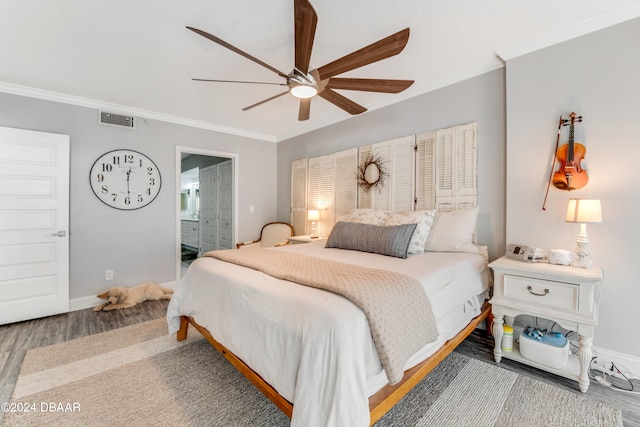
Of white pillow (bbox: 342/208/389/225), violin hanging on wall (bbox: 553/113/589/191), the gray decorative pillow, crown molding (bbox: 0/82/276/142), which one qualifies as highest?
crown molding (bbox: 0/82/276/142)

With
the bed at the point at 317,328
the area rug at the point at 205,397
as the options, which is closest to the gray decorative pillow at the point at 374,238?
the bed at the point at 317,328

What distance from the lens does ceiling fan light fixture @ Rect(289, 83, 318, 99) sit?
2.00m

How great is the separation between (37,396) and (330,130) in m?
3.95

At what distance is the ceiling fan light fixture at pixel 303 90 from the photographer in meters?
2.00

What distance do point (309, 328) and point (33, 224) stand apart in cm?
361

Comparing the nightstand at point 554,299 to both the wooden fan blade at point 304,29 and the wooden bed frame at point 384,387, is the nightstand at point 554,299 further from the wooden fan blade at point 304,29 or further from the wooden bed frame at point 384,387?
the wooden fan blade at point 304,29

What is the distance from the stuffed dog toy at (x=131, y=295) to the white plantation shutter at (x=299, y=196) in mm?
2153

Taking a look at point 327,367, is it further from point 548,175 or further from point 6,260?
point 6,260

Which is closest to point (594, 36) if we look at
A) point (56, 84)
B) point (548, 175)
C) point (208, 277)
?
point (548, 175)

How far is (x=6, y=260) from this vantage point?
9.32 ft

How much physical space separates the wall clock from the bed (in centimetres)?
207

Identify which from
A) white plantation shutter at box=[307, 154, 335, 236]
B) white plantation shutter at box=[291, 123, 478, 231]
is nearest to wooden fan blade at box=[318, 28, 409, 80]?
white plantation shutter at box=[291, 123, 478, 231]

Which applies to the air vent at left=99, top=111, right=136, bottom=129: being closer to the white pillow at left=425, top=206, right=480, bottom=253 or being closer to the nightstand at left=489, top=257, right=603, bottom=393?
the white pillow at left=425, top=206, right=480, bottom=253

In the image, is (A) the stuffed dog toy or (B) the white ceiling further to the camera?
(A) the stuffed dog toy
